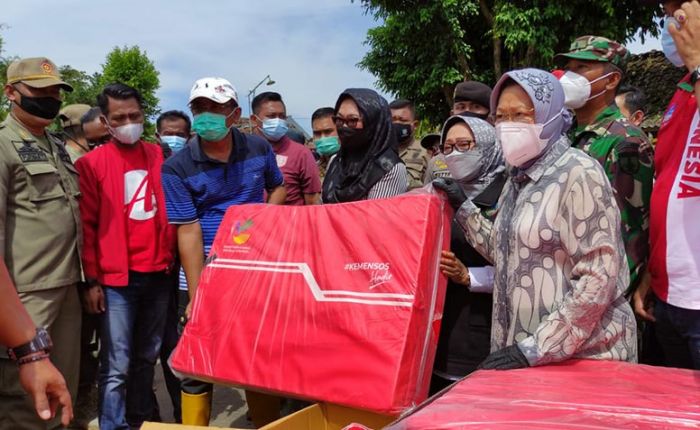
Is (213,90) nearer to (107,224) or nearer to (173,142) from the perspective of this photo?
(107,224)

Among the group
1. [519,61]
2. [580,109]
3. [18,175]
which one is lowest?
[18,175]

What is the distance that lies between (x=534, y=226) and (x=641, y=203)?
697mm

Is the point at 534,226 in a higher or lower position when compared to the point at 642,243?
higher

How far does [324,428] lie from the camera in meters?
1.83

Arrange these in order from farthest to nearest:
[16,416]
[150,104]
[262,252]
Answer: [150,104], [16,416], [262,252]

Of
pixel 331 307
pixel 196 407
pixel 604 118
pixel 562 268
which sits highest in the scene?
pixel 604 118

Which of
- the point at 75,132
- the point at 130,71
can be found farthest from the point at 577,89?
the point at 130,71

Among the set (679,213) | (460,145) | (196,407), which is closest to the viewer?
(679,213)

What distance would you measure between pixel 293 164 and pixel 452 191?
7.17 feet

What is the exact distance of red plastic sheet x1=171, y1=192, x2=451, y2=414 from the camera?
Answer: 1757 millimetres

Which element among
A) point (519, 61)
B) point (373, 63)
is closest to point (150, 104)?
point (373, 63)

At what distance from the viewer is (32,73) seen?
111 inches

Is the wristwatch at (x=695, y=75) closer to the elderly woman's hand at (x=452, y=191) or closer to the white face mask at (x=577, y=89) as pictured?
the elderly woman's hand at (x=452, y=191)

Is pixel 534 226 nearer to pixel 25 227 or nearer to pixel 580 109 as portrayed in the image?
pixel 580 109
